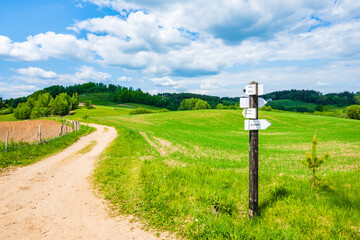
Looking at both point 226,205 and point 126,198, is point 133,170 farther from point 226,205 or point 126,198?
point 226,205

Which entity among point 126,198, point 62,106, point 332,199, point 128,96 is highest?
point 128,96

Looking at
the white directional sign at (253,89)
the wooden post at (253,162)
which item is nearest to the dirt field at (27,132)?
the wooden post at (253,162)

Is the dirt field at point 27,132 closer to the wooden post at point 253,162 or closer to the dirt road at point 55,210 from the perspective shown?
the dirt road at point 55,210

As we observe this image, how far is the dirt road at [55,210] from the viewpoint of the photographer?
5527 millimetres

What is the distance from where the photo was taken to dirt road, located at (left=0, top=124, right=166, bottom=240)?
5.53 meters

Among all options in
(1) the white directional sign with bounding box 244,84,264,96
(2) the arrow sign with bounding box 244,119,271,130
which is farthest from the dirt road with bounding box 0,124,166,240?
(1) the white directional sign with bounding box 244,84,264,96

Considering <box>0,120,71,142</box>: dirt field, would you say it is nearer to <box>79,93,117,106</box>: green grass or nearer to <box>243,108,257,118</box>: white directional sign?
<box>243,108,257,118</box>: white directional sign

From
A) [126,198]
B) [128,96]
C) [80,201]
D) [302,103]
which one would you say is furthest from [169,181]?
[302,103]

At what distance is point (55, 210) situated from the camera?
22.3 feet

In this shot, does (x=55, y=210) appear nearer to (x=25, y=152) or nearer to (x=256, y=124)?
(x=256, y=124)

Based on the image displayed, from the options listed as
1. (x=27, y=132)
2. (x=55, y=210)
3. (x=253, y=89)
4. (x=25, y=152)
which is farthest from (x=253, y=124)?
(x=27, y=132)

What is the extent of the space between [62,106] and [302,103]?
193 metres

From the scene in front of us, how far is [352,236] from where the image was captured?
475cm

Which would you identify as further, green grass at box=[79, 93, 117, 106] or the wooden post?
green grass at box=[79, 93, 117, 106]
